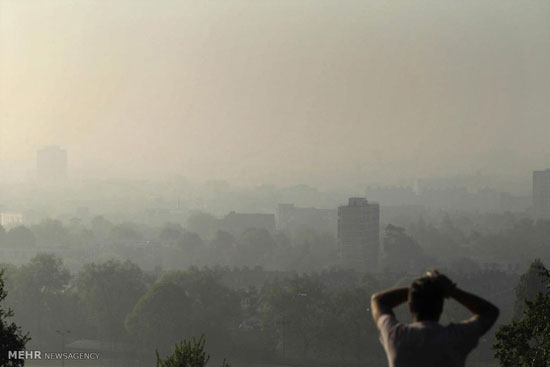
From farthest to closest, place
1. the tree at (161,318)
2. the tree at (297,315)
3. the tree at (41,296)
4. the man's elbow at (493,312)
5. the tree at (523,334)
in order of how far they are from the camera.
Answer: the tree at (41,296)
the tree at (161,318)
the tree at (297,315)
the tree at (523,334)
the man's elbow at (493,312)

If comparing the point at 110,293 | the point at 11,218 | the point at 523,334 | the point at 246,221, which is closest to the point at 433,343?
the point at 523,334

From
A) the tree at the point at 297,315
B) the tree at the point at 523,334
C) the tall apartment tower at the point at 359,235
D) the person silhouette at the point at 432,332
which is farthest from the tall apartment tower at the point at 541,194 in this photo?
the person silhouette at the point at 432,332

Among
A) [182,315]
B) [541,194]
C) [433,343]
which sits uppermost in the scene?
[541,194]

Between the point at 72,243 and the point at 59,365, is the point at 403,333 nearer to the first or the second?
the point at 59,365

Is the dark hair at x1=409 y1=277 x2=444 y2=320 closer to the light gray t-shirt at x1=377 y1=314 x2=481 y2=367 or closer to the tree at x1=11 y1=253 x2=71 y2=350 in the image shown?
the light gray t-shirt at x1=377 y1=314 x2=481 y2=367

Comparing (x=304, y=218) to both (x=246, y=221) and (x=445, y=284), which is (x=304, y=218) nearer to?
(x=246, y=221)

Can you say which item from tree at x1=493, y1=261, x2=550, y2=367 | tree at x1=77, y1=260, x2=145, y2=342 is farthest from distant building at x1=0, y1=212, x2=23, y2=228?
tree at x1=493, y1=261, x2=550, y2=367

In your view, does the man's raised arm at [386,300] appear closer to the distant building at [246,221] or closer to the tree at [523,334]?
the tree at [523,334]
